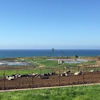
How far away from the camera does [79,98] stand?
15211mm

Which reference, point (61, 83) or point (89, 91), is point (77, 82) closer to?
point (61, 83)

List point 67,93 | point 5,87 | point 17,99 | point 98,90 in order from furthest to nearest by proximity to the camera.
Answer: point 5,87
point 98,90
point 67,93
point 17,99

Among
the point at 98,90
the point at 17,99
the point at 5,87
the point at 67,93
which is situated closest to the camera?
the point at 17,99

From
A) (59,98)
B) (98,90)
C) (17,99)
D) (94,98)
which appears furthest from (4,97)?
(98,90)

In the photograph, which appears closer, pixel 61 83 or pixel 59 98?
pixel 59 98

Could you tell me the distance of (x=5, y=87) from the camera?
20.5 meters

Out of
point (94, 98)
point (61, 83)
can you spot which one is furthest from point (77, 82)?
point (94, 98)

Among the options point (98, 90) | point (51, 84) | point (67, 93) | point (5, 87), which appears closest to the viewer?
point (67, 93)

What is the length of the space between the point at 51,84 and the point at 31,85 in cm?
217

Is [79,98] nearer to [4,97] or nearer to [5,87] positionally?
[4,97]

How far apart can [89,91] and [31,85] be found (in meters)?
6.41

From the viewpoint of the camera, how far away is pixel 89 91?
1742 centimetres

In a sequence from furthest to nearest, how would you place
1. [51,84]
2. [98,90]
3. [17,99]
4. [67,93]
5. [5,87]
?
[51,84] → [5,87] → [98,90] → [67,93] → [17,99]

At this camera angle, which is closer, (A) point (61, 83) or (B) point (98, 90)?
(B) point (98, 90)
